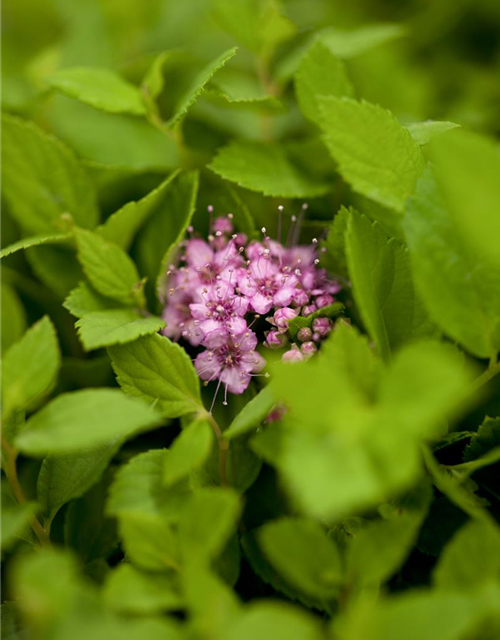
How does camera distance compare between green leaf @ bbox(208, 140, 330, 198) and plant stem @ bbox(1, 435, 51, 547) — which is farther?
green leaf @ bbox(208, 140, 330, 198)

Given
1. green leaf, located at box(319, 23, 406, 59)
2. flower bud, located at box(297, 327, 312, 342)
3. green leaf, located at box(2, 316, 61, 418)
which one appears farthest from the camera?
green leaf, located at box(319, 23, 406, 59)

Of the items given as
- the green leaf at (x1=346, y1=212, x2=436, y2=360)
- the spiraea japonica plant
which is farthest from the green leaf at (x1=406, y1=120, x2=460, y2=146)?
the green leaf at (x1=346, y1=212, x2=436, y2=360)

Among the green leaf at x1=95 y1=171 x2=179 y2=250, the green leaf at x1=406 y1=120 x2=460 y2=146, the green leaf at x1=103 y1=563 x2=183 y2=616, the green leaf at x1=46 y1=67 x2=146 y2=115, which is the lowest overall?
the green leaf at x1=103 y1=563 x2=183 y2=616

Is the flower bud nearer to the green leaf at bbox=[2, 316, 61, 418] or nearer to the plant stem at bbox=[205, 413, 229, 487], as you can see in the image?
the plant stem at bbox=[205, 413, 229, 487]

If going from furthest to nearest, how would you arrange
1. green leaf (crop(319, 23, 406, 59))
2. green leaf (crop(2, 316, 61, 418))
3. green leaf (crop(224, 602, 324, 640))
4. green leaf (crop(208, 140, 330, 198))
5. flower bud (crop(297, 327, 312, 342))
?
green leaf (crop(319, 23, 406, 59)) < green leaf (crop(208, 140, 330, 198)) < flower bud (crop(297, 327, 312, 342)) < green leaf (crop(2, 316, 61, 418)) < green leaf (crop(224, 602, 324, 640))

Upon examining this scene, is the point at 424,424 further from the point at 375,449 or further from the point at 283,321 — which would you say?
→ the point at 283,321

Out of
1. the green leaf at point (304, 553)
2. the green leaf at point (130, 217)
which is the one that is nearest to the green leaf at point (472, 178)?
the green leaf at point (304, 553)
